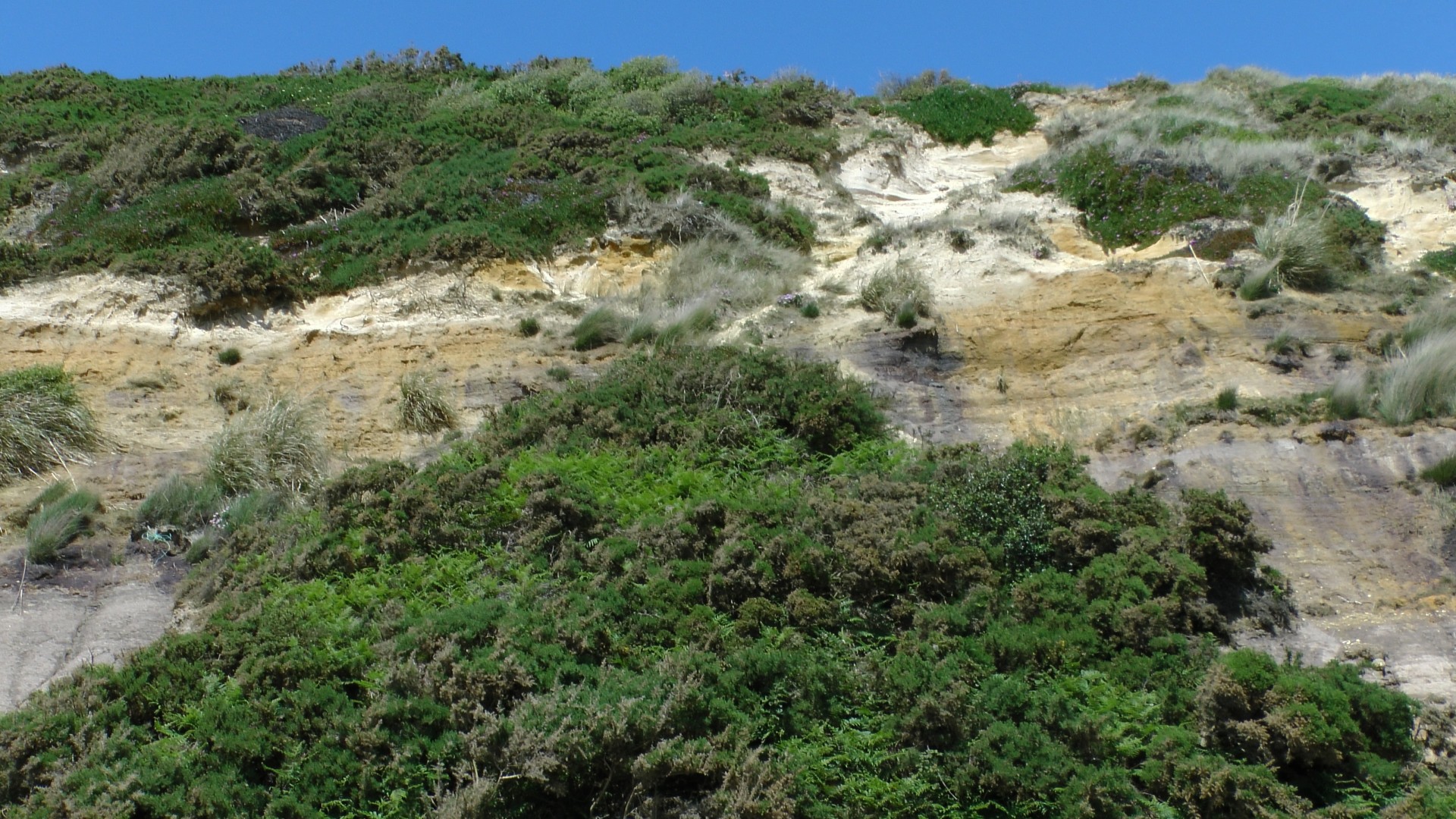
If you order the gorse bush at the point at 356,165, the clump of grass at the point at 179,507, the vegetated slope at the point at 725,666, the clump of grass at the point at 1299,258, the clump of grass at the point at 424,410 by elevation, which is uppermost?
the gorse bush at the point at 356,165

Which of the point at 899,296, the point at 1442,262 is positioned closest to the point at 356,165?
the point at 899,296

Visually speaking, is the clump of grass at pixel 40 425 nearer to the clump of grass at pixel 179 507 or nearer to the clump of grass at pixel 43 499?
the clump of grass at pixel 43 499

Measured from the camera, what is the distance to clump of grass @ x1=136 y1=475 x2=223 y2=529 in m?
8.40

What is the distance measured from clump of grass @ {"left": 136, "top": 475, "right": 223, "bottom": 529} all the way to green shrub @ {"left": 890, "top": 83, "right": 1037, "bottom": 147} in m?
13.4

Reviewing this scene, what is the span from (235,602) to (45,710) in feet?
4.19

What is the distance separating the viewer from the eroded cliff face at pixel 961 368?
278 inches

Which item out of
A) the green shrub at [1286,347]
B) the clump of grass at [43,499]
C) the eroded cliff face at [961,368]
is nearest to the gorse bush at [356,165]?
the eroded cliff face at [961,368]

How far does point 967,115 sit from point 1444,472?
12.8 meters

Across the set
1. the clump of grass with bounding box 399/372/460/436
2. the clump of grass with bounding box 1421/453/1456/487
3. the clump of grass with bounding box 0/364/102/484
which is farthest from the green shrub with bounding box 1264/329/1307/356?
the clump of grass with bounding box 0/364/102/484

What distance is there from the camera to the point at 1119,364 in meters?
9.64


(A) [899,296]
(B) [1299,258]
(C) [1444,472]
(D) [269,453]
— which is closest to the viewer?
(C) [1444,472]

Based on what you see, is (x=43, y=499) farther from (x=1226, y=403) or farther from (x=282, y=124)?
(x=1226, y=403)

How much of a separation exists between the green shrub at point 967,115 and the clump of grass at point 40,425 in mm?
13435

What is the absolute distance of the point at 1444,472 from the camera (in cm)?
732
